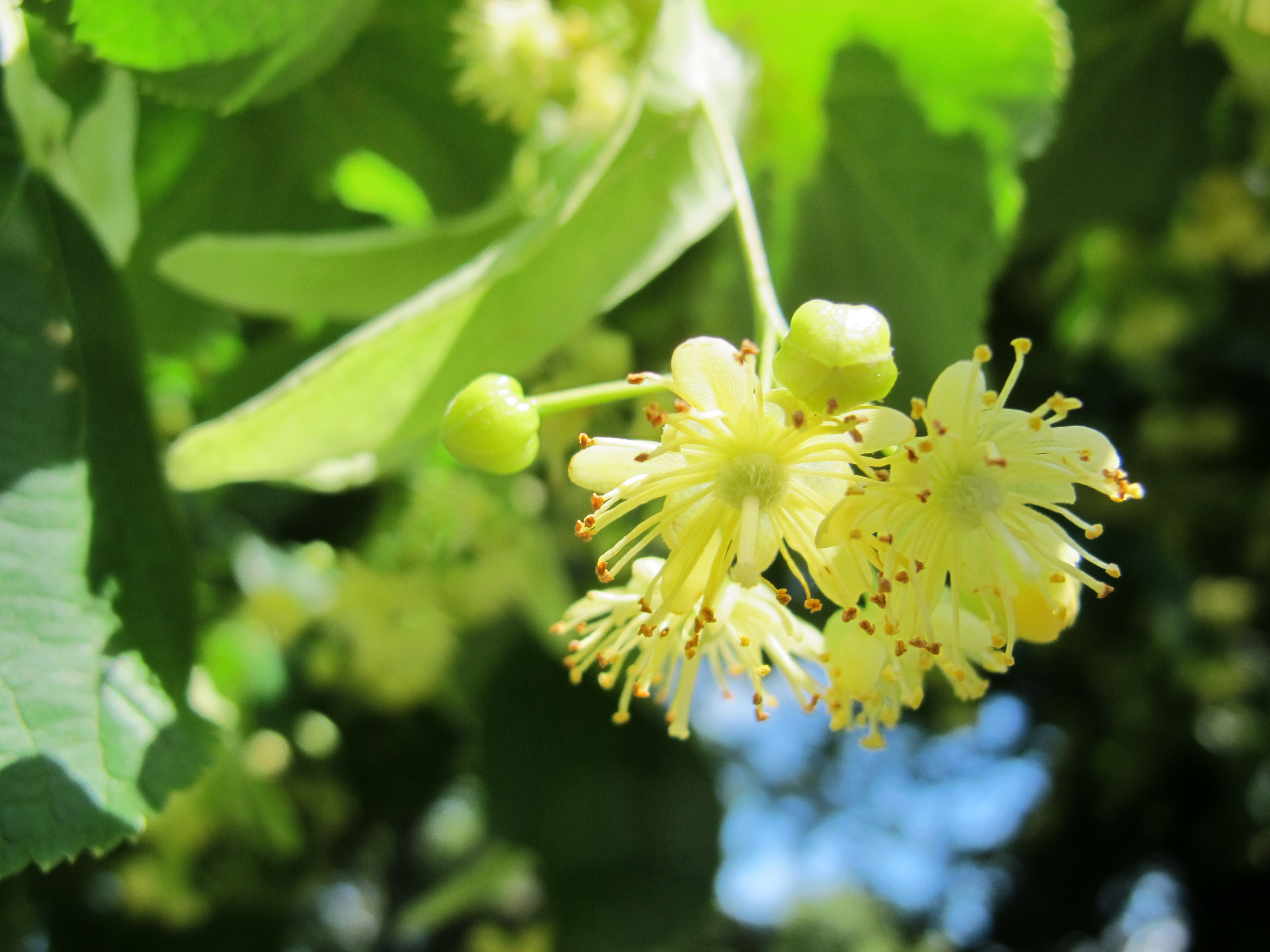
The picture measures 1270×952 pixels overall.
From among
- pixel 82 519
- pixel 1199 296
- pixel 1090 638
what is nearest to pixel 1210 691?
pixel 1090 638

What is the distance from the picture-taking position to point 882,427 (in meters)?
0.50

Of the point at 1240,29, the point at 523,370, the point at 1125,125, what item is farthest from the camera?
the point at 1125,125

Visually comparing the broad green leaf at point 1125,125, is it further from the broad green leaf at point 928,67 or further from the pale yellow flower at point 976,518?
the pale yellow flower at point 976,518

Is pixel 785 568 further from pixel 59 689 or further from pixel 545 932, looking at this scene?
pixel 545 932

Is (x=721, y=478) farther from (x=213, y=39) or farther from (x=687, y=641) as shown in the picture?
(x=213, y=39)

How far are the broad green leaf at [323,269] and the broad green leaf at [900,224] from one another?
29 centimetres

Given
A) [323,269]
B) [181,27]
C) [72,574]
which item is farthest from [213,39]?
[72,574]

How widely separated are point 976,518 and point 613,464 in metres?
0.19

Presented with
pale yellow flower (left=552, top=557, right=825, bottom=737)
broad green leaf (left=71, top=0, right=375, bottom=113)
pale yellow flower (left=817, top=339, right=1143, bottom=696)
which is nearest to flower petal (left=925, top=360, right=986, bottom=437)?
pale yellow flower (left=817, top=339, right=1143, bottom=696)

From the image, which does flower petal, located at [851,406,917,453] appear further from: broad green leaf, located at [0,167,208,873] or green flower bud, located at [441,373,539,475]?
broad green leaf, located at [0,167,208,873]

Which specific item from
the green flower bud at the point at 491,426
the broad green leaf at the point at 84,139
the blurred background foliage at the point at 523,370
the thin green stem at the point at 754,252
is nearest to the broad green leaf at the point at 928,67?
the blurred background foliage at the point at 523,370

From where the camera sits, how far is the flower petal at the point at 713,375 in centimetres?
52

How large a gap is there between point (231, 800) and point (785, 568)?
1102 millimetres

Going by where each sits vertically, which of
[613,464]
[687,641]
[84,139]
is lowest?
[687,641]
